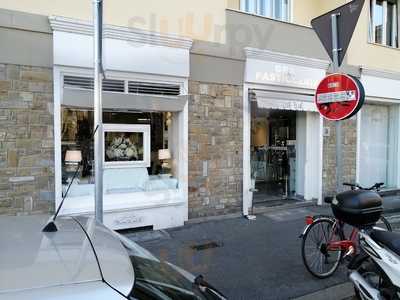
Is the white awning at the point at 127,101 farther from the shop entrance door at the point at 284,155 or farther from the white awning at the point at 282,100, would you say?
the shop entrance door at the point at 284,155

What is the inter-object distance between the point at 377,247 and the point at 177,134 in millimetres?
4089

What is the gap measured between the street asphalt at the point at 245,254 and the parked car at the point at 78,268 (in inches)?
92.1

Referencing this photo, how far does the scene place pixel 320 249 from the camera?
Answer: 13.8 feet

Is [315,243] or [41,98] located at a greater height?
[41,98]

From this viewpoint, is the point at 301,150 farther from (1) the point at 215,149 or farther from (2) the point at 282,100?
(1) the point at 215,149

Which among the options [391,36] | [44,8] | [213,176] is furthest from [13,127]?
[391,36]

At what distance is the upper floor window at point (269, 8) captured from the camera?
7.52m

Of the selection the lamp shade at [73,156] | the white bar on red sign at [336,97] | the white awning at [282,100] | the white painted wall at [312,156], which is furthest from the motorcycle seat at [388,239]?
the white painted wall at [312,156]

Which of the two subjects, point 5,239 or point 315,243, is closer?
point 5,239

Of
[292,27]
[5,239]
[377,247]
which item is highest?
[292,27]

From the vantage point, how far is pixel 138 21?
5.90 m

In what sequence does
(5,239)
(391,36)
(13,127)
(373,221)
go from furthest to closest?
1. (391,36)
2. (13,127)
3. (373,221)
4. (5,239)

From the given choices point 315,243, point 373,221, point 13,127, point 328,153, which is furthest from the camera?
point 328,153

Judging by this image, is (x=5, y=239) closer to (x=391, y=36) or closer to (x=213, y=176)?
(x=213, y=176)
